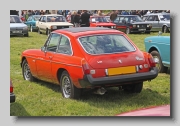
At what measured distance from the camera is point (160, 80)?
346 inches

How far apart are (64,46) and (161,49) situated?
9.03 ft

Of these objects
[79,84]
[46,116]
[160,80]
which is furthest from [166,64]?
[46,116]

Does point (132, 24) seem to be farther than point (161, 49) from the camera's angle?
Yes

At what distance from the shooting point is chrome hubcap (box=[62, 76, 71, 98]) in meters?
7.34

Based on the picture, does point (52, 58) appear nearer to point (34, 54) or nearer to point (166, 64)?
point (34, 54)

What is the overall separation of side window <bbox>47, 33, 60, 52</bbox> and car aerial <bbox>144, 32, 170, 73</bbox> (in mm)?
2525

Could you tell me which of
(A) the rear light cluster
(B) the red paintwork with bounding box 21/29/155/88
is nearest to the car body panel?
(B) the red paintwork with bounding box 21/29/155/88

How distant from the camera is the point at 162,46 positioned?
367 inches

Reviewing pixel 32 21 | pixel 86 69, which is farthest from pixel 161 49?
→ pixel 32 21

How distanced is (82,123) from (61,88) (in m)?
1.29

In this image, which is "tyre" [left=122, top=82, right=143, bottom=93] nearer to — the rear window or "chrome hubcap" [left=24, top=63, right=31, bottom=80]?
the rear window

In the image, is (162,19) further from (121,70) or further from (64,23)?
(121,70)

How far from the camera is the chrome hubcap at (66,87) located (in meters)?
7.34

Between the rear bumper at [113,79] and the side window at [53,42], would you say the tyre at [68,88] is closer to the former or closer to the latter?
the rear bumper at [113,79]
